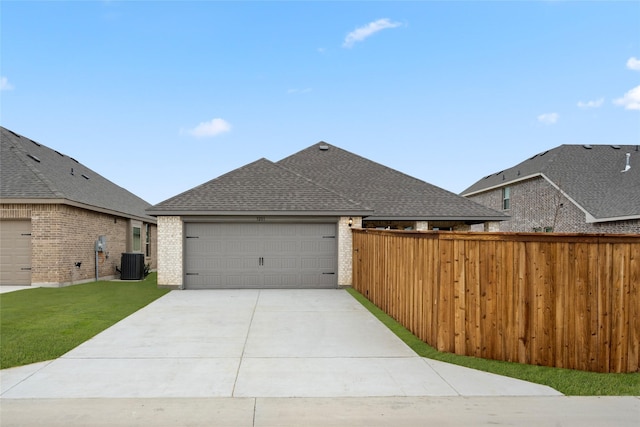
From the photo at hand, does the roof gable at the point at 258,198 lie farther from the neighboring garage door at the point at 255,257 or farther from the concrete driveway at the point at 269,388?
the concrete driveway at the point at 269,388

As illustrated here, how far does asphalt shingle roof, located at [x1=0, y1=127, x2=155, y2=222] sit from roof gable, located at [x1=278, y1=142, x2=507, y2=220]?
898 centimetres

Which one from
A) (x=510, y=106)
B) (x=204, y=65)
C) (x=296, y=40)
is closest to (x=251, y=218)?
(x=296, y=40)

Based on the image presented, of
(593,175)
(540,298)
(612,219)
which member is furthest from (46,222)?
(593,175)

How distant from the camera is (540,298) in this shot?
5867mm

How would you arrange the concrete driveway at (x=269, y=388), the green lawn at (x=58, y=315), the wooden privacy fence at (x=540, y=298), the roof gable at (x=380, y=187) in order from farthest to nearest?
the roof gable at (x=380, y=187) → the green lawn at (x=58, y=315) → the wooden privacy fence at (x=540, y=298) → the concrete driveway at (x=269, y=388)

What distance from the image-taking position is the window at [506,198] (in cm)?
2767

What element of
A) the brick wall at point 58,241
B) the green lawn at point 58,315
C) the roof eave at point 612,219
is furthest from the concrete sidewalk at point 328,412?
the roof eave at point 612,219

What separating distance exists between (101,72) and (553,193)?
86.5 feet

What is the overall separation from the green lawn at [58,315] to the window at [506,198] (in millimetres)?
23742

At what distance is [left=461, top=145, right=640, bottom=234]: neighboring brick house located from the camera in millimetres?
18438

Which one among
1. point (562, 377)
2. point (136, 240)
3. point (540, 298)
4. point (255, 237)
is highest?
point (255, 237)

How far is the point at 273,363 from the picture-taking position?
5828 millimetres

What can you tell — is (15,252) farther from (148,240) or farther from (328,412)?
(328,412)

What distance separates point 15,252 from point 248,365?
13378 millimetres
